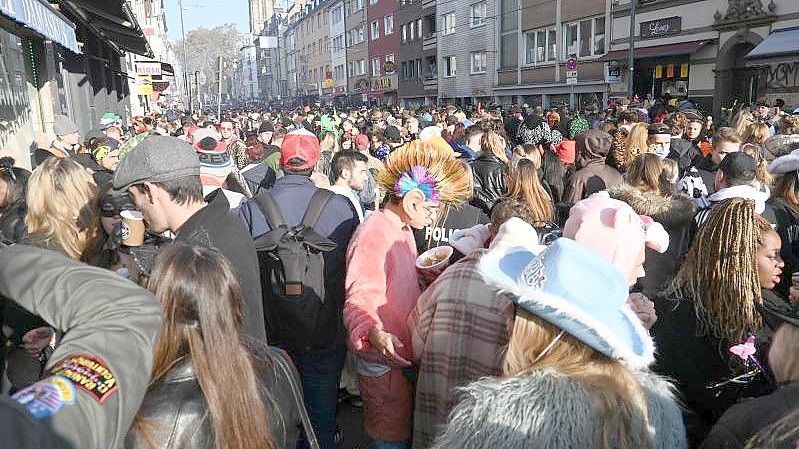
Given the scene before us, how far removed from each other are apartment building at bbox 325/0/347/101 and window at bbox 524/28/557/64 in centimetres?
3533

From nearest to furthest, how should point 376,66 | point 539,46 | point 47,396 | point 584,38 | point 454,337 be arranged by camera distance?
point 47,396 < point 454,337 < point 584,38 < point 539,46 < point 376,66

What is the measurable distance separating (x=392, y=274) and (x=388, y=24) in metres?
54.0

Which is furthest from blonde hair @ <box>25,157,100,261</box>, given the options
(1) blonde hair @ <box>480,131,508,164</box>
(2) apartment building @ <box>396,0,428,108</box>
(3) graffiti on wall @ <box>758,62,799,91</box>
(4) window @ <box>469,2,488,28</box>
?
(2) apartment building @ <box>396,0,428,108</box>

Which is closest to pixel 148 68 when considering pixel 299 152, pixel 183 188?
pixel 299 152

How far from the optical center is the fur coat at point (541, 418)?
1.62m

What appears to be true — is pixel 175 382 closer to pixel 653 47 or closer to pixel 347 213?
pixel 347 213

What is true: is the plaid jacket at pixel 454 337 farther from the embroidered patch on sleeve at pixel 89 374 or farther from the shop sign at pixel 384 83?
the shop sign at pixel 384 83

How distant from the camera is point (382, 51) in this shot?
2188 inches

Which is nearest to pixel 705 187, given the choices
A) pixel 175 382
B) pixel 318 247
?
pixel 318 247

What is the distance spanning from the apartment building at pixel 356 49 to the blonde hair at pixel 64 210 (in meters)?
54.7

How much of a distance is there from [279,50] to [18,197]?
107m

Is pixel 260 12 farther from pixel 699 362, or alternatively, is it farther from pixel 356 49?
pixel 699 362

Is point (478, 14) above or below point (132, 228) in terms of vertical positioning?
above

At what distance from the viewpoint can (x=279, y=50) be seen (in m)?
105
